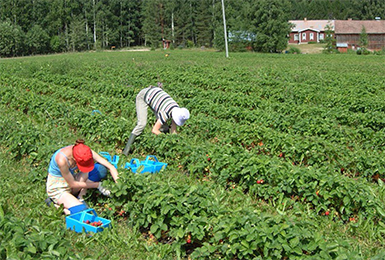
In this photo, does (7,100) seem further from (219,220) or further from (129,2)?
(129,2)

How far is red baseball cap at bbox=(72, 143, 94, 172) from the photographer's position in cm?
480

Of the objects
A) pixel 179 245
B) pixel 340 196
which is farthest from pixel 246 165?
pixel 179 245

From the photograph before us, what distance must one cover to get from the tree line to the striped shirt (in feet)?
156

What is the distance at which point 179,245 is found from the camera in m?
4.19

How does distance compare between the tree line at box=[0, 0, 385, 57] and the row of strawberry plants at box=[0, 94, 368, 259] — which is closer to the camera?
the row of strawberry plants at box=[0, 94, 368, 259]

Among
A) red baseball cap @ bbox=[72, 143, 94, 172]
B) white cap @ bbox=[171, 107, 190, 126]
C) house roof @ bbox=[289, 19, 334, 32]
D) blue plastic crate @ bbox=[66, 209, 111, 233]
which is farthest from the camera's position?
house roof @ bbox=[289, 19, 334, 32]

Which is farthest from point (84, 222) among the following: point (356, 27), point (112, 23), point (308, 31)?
point (308, 31)

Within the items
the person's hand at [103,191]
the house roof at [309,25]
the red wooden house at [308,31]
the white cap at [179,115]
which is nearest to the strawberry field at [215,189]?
the person's hand at [103,191]

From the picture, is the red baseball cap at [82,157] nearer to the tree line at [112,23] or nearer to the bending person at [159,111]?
the bending person at [159,111]

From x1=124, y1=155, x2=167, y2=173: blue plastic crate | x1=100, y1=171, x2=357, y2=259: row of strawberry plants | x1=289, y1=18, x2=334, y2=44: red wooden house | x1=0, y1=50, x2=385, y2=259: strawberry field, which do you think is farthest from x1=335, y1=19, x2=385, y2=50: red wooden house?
x1=100, y1=171, x2=357, y2=259: row of strawberry plants

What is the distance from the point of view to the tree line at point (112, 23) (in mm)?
56812

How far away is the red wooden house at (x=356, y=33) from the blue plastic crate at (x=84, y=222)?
62740mm

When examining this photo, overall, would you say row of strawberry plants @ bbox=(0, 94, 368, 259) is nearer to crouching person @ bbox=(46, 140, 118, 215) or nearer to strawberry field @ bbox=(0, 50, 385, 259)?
strawberry field @ bbox=(0, 50, 385, 259)

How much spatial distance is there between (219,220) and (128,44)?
71303mm
